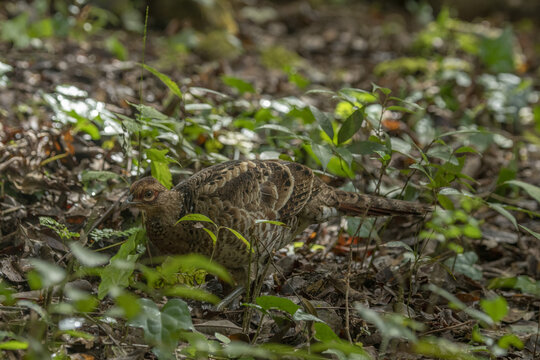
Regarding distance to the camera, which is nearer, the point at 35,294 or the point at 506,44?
the point at 35,294

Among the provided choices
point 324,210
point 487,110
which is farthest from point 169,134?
point 487,110

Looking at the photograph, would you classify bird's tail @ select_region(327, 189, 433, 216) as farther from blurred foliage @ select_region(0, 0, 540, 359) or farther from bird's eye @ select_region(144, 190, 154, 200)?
bird's eye @ select_region(144, 190, 154, 200)

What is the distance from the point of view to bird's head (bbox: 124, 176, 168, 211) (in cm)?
383

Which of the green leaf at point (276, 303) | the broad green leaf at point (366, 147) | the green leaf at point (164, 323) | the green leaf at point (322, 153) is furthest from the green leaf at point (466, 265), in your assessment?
the green leaf at point (164, 323)

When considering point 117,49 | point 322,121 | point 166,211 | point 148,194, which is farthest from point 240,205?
point 117,49

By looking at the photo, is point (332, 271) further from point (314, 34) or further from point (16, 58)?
point (314, 34)

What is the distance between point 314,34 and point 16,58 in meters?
6.00

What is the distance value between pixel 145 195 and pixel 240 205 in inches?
23.8

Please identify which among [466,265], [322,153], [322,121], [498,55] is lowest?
[466,265]

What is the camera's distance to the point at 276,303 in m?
3.12

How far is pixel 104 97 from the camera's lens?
267 inches

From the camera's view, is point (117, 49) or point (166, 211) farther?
point (117, 49)

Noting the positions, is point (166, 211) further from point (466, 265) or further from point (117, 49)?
point (117, 49)

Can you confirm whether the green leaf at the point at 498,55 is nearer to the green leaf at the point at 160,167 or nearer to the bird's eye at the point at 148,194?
the green leaf at the point at 160,167
